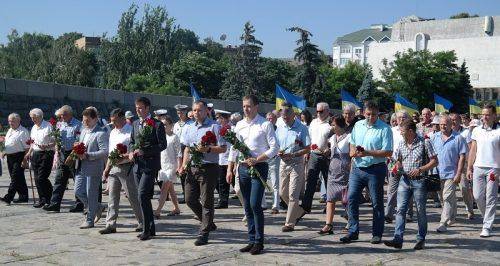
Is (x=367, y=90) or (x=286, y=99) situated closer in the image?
(x=286, y=99)

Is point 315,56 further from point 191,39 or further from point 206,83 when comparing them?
point 191,39

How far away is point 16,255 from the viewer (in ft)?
25.3

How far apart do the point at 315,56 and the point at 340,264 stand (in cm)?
5910

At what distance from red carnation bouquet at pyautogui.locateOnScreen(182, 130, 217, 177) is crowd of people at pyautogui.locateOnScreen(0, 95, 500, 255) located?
0.05 feet

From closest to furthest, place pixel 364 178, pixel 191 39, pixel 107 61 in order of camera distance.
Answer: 1. pixel 364 178
2. pixel 107 61
3. pixel 191 39

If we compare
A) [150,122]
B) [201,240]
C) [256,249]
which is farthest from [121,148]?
[256,249]

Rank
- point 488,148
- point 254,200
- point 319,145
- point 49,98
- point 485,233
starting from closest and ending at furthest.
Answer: point 254,200
point 485,233
point 488,148
point 319,145
point 49,98

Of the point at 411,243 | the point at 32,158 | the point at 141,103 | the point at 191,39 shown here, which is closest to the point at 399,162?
the point at 411,243

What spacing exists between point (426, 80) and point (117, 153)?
6637 centimetres

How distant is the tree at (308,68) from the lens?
212 ft

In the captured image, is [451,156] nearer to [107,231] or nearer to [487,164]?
[487,164]

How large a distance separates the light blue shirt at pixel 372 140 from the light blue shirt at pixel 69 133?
5213mm

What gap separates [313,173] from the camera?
1017 cm

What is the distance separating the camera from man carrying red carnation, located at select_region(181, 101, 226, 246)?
828 centimetres
